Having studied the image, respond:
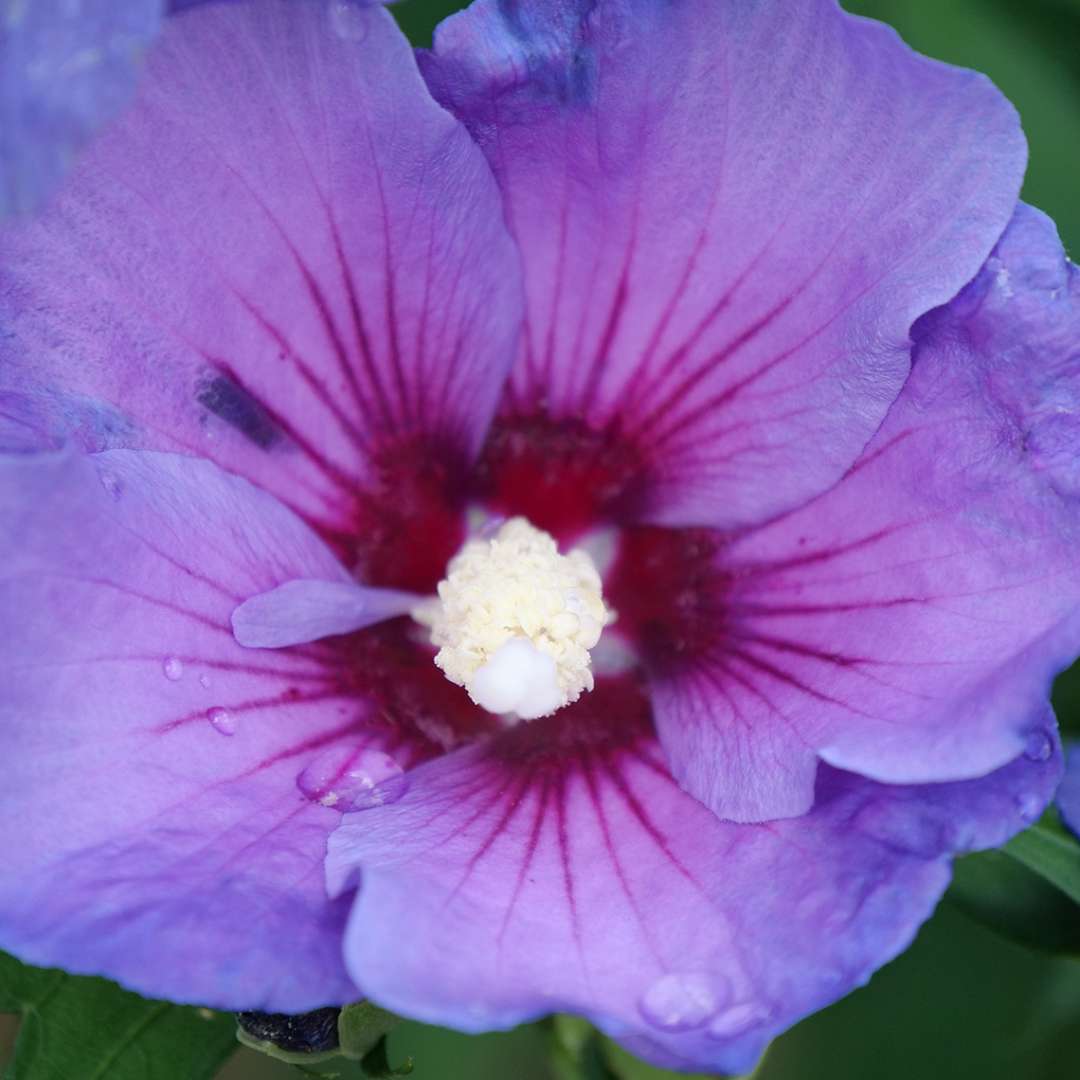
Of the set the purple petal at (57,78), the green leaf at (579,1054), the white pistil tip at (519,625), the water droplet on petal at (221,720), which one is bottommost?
the green leaf at (579,1054)

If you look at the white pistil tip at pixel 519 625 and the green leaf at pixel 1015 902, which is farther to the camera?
the green leaf at pixel 1015 902

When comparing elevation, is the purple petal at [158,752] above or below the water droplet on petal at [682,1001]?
below

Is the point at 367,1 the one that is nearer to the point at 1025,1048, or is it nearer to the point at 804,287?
the point at 804,287

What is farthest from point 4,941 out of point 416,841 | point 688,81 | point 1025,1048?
point 1025,1048

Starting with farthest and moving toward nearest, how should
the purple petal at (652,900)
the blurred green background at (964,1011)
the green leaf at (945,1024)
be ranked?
1. the green leaf at (945,1024)
2. the blurred green background at (964,1011)
3. the purple petal at (652,900)

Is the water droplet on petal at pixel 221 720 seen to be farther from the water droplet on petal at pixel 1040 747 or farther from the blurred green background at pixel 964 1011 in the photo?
the blurred green background at pixel 964 1011

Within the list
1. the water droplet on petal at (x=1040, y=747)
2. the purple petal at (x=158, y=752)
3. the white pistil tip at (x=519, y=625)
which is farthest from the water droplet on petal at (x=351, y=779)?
the water droplet on petal at (x=1040, y=747)

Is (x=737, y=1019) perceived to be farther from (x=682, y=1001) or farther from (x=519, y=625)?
(x=519, y=625)
